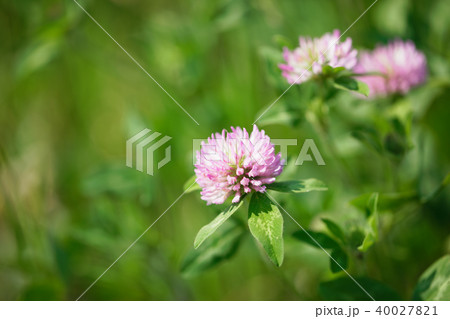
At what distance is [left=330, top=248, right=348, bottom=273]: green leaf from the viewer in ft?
3.45

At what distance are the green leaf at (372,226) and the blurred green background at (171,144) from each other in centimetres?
7

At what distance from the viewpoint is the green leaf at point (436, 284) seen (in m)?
1.05

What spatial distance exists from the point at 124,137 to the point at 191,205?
49cm

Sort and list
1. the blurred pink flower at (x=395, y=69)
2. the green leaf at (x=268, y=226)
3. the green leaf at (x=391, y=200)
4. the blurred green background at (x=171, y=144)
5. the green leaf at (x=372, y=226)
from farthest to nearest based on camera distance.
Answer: the blurred green background at (x=171, y=144)
the blurred pink flower at (x=395, y=69)
the green leaf at (x=391, y=200)
the green leaf at (x=372, y=226)
the green leaf at (x=268, y=226)

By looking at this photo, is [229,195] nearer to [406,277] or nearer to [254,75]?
[406,277]

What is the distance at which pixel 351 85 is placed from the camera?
1061 millimetres

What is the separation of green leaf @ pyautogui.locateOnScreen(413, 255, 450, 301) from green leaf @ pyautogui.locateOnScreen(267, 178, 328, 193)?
35cm

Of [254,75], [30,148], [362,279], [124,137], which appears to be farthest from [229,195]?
[30,148]

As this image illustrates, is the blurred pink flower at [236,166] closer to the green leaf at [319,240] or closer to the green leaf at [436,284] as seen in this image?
the green leaf at [319,240]

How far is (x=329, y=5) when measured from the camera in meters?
2.09

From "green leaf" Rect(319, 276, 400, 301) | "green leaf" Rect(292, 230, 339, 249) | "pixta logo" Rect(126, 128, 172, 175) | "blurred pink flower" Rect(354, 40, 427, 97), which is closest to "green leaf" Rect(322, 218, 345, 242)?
"green leaf" Rect(292, 230, 339, 249)

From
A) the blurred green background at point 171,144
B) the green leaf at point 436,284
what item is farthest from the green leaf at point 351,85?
the green leaf at point 436,284

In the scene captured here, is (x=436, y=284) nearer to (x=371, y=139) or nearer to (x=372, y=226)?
(x=372, y=226)

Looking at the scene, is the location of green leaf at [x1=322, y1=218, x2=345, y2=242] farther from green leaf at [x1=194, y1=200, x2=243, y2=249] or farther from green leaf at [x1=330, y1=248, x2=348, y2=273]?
green leaf at [x1=194, y1=200, x2=243, y2=249]
